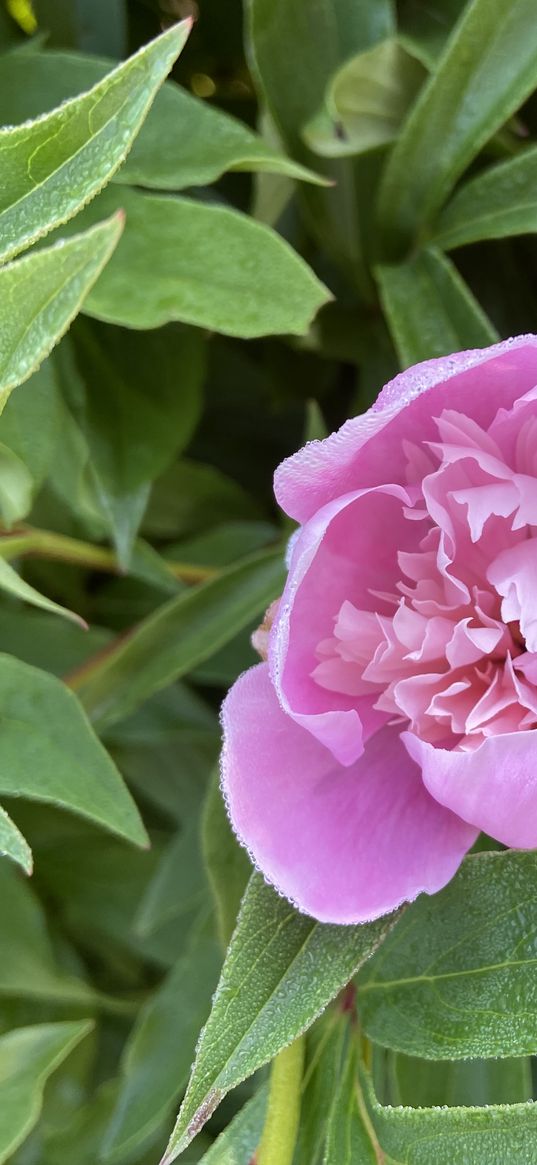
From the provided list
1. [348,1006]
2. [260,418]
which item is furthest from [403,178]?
[348,1006]

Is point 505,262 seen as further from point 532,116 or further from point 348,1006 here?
point 348,1006

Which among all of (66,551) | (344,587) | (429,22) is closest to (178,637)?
(66,551)

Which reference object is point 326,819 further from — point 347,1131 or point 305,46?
point 305,46

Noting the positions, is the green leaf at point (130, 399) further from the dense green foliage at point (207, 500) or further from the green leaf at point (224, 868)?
the green leaf at point (224, 868)

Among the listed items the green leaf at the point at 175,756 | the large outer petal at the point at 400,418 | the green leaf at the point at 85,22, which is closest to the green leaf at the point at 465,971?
the large outer petal at the point at 400,418

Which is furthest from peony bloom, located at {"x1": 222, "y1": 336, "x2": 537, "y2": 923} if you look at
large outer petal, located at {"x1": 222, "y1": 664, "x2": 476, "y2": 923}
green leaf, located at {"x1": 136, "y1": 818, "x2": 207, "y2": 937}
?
green leaf, located at {"x1": 136, "y1": 818, "x2": 207, "y2": 937}

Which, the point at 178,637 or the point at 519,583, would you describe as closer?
the point at 519,583
